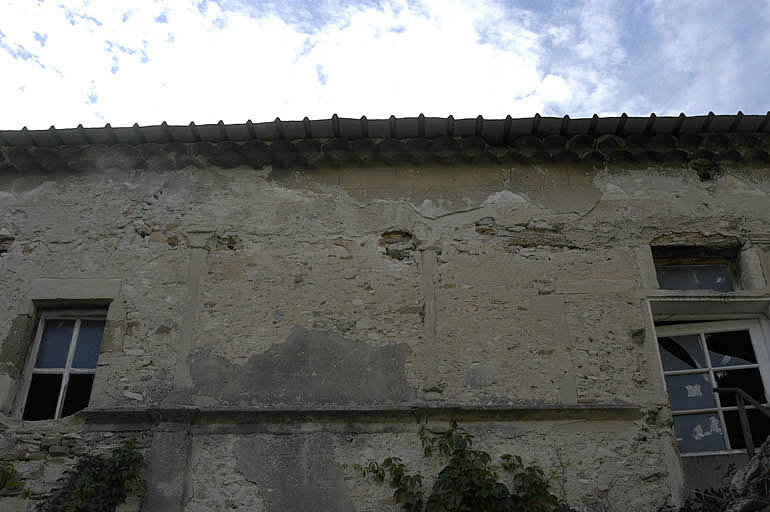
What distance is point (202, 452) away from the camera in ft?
19.0

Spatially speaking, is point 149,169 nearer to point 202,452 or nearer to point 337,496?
point 202,452

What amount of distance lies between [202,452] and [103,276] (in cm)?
172

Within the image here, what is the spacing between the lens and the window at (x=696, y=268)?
6.65 metres

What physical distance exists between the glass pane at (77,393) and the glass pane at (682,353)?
14.4ft

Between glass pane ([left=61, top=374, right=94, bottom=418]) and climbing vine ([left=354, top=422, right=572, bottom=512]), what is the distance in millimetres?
2159

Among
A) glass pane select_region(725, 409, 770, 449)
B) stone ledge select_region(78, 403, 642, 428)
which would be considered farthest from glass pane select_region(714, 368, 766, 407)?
stone ledge select_region(78, 403, 642, 428)

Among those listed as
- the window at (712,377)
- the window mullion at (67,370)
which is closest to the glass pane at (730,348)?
the window at (712,377)

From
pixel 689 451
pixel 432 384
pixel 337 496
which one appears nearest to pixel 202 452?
pixel 337 496

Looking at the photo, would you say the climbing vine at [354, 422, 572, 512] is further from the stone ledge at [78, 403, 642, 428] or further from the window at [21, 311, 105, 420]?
the window at [21, 311, 105, 420]

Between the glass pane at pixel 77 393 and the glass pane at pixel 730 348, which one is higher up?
the glass pane at pixel 730 348

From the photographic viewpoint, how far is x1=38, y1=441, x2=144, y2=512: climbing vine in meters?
5.49

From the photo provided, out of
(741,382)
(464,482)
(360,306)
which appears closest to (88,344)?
(360,306)

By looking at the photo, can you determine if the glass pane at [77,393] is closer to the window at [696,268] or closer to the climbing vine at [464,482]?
the climbing vine at [464,482]

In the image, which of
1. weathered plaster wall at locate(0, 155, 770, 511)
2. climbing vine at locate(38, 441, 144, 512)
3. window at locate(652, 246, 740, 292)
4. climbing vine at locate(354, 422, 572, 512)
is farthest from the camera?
window at locate(652, 246, 740, 292)
